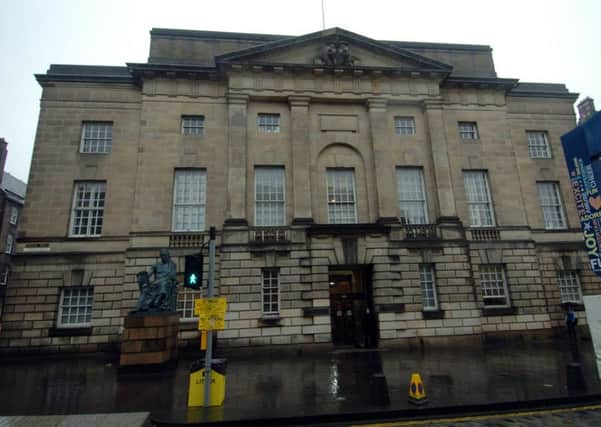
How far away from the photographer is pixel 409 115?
2080 centimetres

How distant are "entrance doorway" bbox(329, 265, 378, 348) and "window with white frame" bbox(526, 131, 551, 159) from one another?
14.5 metres

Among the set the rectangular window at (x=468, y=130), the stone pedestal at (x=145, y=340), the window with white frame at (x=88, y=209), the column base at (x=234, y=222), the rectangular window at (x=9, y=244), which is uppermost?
the rectangular window at (x=468, y=130)

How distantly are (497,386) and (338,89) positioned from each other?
1716 cm

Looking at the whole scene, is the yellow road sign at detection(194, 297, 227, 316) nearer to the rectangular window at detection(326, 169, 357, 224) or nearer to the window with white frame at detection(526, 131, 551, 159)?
the rectangular window at detection(326, 169, 357, 224)

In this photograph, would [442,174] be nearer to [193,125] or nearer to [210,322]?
[193,125]

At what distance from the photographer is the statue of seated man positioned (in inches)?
509

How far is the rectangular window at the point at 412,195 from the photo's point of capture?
63.3 ft

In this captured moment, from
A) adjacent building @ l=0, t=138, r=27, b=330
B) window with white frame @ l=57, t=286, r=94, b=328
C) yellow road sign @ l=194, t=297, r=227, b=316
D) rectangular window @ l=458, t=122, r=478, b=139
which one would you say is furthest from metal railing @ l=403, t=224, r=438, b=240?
adjacent building @ l=0, t=138, r=27, b=330

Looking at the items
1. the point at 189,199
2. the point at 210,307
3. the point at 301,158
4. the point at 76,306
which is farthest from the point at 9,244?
the point at 210,307

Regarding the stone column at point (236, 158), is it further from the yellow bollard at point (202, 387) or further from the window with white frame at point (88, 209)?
the yellow bollard at point (202, 387)

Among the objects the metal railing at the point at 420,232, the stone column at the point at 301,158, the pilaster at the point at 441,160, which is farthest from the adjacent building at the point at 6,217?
the pilaster at the point at 441,160

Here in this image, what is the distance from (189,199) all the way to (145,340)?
27.3 feet

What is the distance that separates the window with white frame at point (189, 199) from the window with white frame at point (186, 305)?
3.47m

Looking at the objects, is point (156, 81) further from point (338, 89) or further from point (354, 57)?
point (354, 57)
